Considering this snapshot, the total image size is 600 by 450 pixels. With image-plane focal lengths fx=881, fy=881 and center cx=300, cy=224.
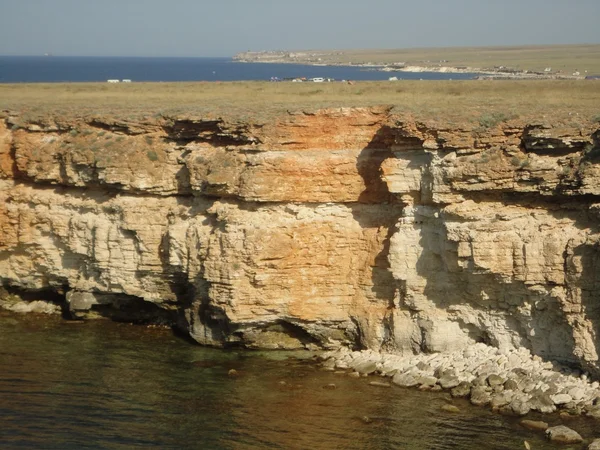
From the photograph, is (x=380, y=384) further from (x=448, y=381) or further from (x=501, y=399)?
(x=501, y=399)

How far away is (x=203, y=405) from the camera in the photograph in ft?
80.5

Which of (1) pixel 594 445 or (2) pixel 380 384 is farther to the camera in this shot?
(2) pixel 380 384

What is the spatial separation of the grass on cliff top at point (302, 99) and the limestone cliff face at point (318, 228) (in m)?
0.95

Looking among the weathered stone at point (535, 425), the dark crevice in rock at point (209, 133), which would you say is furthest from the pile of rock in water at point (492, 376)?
the dark crevice in rock at point (209, 133)

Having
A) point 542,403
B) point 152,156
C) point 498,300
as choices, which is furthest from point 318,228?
point 542,403

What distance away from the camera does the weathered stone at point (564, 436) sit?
21625 mm

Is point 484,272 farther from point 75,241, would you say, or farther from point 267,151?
point 75,241

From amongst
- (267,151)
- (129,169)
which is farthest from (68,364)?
(267,151)

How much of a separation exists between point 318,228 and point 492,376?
697 centimetres

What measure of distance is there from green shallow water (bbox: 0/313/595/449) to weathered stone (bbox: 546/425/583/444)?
0.81 ft

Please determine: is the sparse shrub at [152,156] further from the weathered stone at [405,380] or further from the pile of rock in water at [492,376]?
the weathered stone at [405,380]

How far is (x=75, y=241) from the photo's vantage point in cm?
3086

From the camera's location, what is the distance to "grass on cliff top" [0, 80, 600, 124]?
92.1 ft

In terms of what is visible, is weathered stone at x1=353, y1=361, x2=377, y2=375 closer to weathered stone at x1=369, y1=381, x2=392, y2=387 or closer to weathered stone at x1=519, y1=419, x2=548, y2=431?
weathered stone at x1=369, y1=381, x2=392, y2=387
